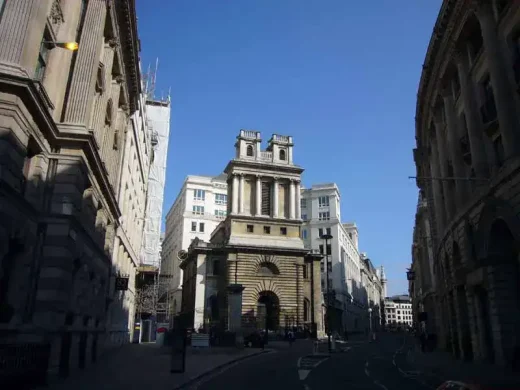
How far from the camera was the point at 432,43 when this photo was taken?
91.4 ft

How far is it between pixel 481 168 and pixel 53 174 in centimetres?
1991

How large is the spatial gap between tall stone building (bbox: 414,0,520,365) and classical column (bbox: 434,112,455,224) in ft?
0.27

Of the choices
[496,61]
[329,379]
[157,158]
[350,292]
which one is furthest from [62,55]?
[350,292]

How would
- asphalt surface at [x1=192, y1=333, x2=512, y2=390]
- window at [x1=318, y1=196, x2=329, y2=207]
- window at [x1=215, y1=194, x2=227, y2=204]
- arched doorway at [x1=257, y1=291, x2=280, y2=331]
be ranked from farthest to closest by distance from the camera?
window at [x1=215, y1=194, x2=227, y2=204], window at [x1=318, y1=196, x2=329, y2=207], arched doorway at [x1=257, y1=291, x2=280, y2=331], asphalt surface at [x1=192, y1=333, x2=512, y2=390]

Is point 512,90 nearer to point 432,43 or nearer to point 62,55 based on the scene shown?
point 432,43

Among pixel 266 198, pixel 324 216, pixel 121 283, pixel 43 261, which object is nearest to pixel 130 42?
pixel 43 261

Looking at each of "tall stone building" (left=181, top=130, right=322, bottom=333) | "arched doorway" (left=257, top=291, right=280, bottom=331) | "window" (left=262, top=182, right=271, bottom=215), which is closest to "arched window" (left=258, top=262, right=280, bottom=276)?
"tall stone building" (left=181, top=130, right=322, bottom=333)

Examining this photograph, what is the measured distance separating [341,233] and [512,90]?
240ft

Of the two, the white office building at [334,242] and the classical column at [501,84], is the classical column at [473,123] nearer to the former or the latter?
the classical column at [501,84]

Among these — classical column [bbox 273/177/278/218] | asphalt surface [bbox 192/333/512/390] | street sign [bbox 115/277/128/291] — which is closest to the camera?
asphalt surface [bbox 192/333/512/390]

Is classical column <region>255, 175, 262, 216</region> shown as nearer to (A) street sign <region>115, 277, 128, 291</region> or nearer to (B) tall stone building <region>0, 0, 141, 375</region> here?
(A) street sign <region>115, 277, 128, 291</region>

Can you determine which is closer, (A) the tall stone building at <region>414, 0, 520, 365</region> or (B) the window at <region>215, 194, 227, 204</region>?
(A) the tall stone building at <region>414, 0, 520, 365</region>

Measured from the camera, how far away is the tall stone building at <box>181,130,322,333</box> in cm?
5553

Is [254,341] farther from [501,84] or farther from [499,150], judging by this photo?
[501,84]
